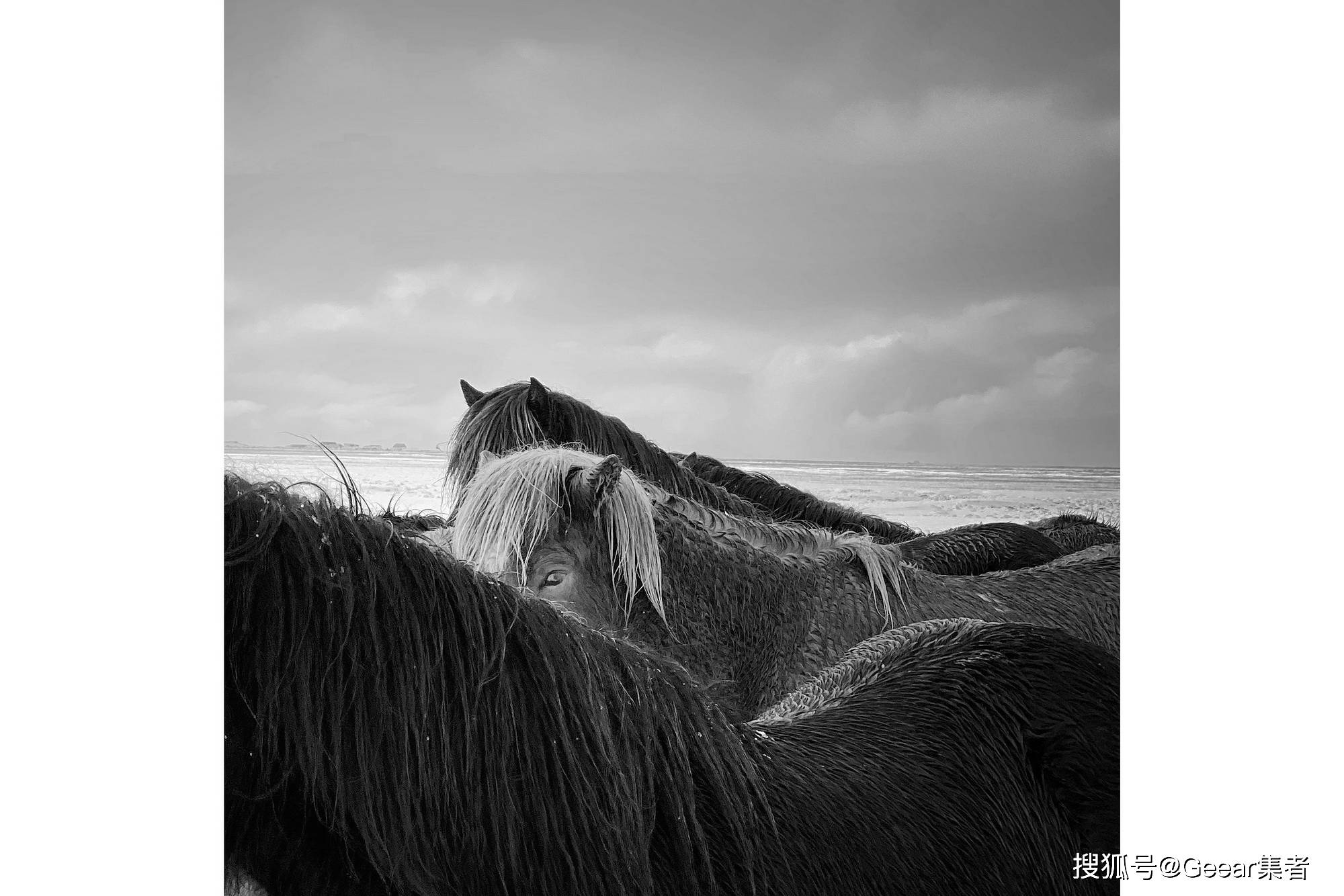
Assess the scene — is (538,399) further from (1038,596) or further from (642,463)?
(1038,596)

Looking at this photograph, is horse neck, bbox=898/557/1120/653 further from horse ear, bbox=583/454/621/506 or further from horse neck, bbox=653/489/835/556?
horse ear, bbox=583/454/621/506

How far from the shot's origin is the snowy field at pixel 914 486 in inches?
64.8

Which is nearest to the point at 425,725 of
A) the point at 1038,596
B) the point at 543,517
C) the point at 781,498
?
the point at 543,517

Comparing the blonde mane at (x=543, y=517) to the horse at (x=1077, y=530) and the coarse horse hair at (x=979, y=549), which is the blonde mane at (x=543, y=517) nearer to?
the coarse horse hair at (x=979, y=549)

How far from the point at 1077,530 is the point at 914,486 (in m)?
0.33

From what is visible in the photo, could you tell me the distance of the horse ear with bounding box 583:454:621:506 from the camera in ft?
4.83

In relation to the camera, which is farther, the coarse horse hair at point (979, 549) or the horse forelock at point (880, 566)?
the coarse horse hair at point (979, 549)

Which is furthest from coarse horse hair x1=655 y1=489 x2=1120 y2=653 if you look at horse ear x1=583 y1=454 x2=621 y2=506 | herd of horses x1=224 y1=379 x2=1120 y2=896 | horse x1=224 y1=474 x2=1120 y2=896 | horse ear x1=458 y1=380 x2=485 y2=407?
horse x1=224 y1=474 x2=1120 y2=896

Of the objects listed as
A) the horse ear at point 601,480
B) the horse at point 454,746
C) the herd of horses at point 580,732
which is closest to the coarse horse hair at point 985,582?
the horse ear at point 601,480

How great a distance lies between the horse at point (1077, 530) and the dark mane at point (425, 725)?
1.23 m
